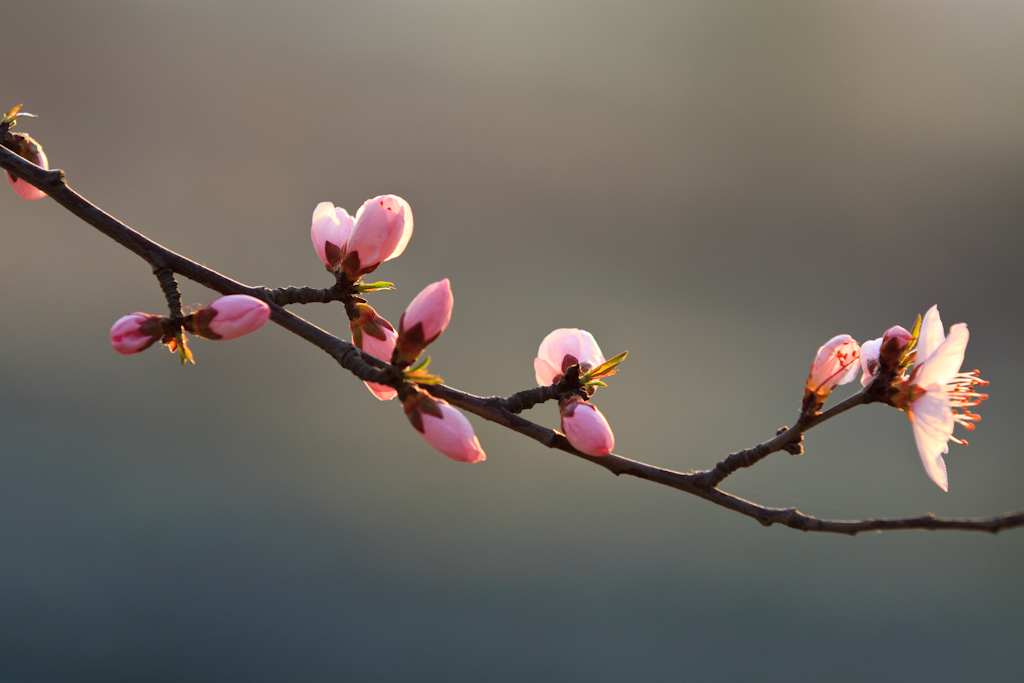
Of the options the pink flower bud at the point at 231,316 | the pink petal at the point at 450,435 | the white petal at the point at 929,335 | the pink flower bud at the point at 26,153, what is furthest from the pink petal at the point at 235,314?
the white petal at the point at 929,335

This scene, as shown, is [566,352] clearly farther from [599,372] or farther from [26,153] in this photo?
[26,153]

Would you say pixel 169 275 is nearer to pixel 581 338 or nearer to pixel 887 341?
pixel 581 338

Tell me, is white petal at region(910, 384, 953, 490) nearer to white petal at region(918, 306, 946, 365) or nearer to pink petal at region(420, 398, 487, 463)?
white petal at region(918, 306, 946, 365)

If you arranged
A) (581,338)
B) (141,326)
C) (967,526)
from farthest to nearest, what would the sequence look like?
(581,338) < (141,326) < (967,526)

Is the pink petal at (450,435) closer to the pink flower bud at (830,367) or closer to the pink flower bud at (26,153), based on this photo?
the pink flower bud at (830,367)

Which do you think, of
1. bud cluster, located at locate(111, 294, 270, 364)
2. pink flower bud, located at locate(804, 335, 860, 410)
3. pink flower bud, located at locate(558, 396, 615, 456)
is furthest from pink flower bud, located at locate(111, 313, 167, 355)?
pink flower bud, located at locate(804, 335, 860, 410)

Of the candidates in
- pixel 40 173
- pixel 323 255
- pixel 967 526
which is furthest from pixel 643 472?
pixel 40 173
